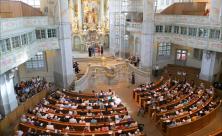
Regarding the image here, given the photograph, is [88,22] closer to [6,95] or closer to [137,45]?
[137,45]

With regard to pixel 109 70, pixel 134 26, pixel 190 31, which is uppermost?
pixel 134 26

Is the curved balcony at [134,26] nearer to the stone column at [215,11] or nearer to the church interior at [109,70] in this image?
the church interior at [109,70]

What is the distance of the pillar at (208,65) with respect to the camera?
66.8ft

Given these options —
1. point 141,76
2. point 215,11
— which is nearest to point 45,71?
point 141,76

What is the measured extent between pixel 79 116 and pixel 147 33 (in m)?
13.1

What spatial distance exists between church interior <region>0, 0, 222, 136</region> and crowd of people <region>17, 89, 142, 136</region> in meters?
0.06

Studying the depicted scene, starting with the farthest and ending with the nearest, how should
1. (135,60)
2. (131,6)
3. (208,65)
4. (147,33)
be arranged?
(131,6) < (135,60) < (147,33) < (208,65)

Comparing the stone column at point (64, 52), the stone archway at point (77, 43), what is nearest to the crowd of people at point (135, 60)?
the stone column at point (64, 52)

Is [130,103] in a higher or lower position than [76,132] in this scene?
lower

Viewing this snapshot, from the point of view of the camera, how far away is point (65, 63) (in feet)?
70.9

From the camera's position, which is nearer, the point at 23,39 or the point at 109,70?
the point at 23,39

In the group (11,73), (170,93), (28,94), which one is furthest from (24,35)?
(170,93)

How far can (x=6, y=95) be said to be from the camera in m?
16.0

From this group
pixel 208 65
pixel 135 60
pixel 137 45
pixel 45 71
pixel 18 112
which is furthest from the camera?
pixel 137 45
